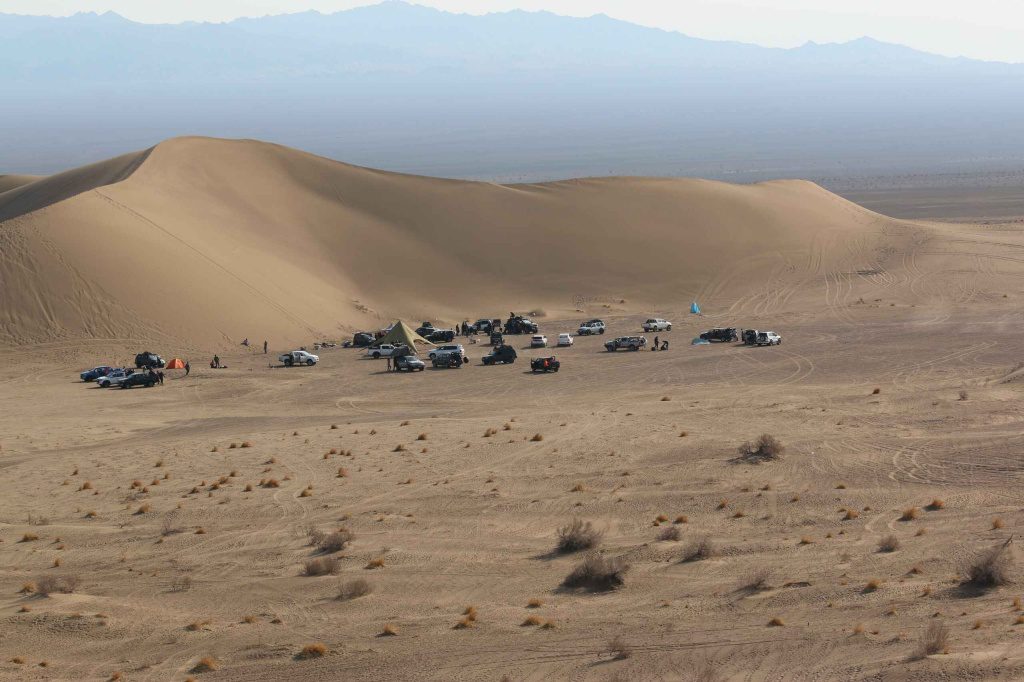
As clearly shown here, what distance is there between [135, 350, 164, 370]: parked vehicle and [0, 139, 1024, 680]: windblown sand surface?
180cm

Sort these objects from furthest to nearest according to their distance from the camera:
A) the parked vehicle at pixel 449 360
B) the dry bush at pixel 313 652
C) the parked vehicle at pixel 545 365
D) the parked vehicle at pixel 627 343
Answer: the parked vehicle at pixel 627 343
the parked vehicle at pixel 449 360
the parked vehicle at pixel 545 365
the dry bush at pixel 313 652

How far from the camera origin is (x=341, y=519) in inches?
924

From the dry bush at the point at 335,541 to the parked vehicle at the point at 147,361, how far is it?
28820 mm

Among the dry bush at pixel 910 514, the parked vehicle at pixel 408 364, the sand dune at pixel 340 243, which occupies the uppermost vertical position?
the sand dune at pixel 340 243

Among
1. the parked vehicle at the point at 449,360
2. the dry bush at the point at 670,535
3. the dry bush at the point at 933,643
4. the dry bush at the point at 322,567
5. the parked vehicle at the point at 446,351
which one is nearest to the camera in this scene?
the dry bush at the point at 933,643

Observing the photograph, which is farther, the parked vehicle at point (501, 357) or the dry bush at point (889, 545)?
the parked vehicle at point (501, 357)

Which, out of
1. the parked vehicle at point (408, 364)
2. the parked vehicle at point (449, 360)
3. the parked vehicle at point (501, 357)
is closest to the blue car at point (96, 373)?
the parked vehicle at point (408, 364)

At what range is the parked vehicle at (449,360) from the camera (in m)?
48.0

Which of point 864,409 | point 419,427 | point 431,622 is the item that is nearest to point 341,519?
point 431,622

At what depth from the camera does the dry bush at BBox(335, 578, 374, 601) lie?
18703mm

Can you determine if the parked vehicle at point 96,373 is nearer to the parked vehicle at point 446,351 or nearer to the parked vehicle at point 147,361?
the parked vehicle at point 147,361

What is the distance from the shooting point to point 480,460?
2858cm

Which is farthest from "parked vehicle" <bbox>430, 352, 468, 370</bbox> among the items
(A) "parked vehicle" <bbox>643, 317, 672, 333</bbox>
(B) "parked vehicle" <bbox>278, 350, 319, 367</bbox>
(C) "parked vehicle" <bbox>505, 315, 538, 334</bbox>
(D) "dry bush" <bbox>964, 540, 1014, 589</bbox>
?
(D) "dry bush" <bbox>964, 540, 1014, 589</bbox>

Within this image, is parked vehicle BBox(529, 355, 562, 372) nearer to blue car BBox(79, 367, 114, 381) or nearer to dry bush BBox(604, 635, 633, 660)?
blue car BBox(79, 367, 114, 381)
